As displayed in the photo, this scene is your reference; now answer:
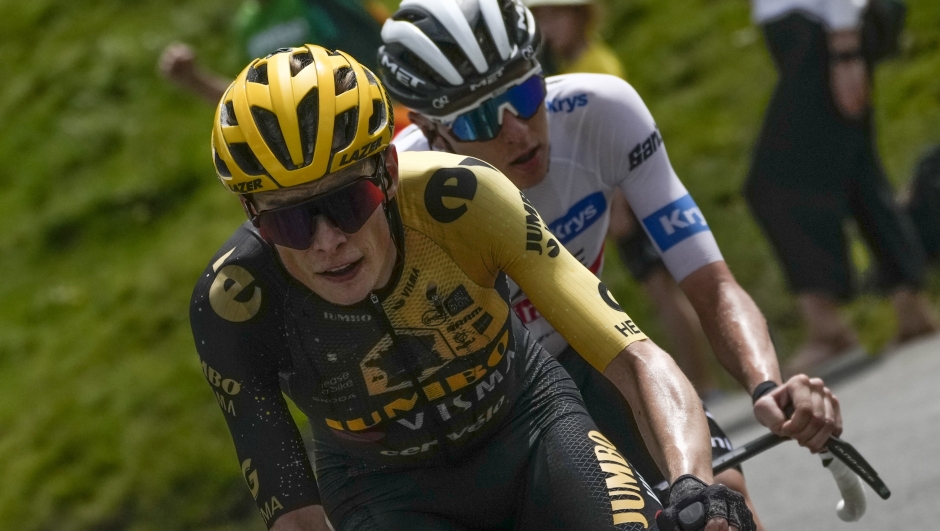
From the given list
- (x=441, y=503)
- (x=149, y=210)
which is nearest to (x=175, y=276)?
(x=149, y=210)

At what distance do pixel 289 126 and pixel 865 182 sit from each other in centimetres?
537

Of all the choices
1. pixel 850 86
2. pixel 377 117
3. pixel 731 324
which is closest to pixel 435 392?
pixel 377 117

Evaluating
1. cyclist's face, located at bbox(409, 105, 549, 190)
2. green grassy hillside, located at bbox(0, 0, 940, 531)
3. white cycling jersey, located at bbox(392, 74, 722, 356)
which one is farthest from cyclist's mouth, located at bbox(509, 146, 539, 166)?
green grassy hillside, located at bbox(0, 0, 940, 531)

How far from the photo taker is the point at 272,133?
A: 3.09m

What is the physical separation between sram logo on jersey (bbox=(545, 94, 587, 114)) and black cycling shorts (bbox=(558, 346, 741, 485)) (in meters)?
0.78

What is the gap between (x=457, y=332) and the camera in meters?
Answer: 3.29

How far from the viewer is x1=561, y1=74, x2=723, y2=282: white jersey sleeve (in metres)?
3.95

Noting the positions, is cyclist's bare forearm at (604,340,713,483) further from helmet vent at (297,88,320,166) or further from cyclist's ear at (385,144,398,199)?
helmet vent at (297,88,320,166)

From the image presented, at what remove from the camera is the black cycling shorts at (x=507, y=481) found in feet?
10.3

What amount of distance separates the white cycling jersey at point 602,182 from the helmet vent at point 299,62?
1078 mm

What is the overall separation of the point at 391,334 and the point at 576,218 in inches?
42.3

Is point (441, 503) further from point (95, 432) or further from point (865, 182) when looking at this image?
point (95, 432)

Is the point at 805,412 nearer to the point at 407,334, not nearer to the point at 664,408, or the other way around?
the point at 664,408

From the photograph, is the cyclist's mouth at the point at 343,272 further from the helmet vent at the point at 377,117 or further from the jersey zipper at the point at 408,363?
the helmet vent at the point at 377,117
